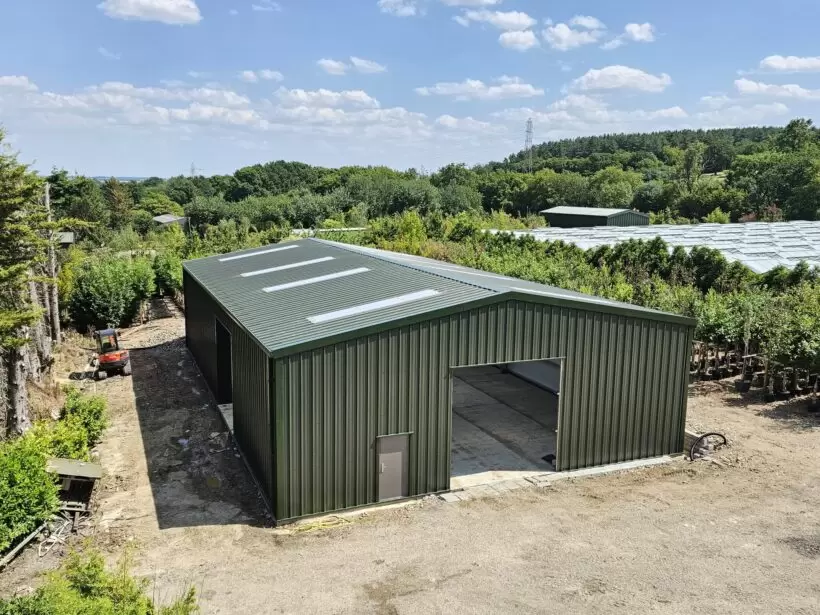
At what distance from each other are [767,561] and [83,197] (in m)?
61.8

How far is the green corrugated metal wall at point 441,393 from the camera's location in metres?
11.0

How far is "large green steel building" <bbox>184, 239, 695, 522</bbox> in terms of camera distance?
36.3ft

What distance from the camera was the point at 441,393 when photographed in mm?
11977

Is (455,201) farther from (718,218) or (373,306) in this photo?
(373,306)

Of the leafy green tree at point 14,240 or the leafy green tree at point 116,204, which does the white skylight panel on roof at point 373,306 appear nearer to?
the leafy green tree at point 14,240

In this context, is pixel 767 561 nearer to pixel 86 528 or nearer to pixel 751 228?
pixel 86 528

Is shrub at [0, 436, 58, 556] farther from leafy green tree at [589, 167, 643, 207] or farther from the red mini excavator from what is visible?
leafy green tree at [589, 167, 643, 207]

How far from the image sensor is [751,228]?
38406 mm

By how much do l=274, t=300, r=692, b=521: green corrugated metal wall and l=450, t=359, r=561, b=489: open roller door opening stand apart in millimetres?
1039

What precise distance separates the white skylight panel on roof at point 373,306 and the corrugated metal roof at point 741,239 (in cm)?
1882

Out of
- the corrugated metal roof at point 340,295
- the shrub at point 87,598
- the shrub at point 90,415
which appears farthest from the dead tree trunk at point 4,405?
the shrub at point 87,598

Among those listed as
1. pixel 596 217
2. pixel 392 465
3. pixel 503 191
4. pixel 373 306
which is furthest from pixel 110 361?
pixel 503 191

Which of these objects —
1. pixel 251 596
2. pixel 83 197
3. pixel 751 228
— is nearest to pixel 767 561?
pixel 251 596

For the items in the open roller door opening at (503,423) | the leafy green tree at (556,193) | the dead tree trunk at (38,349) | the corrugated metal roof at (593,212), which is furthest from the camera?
the leafy green tree at (556,193)
